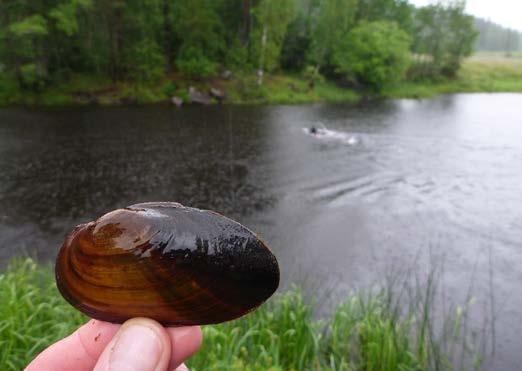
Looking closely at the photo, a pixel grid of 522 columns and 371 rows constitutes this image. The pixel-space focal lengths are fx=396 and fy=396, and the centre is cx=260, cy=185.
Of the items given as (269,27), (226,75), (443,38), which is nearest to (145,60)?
(226,75)

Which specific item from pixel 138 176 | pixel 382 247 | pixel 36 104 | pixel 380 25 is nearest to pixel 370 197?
pixel 382 247

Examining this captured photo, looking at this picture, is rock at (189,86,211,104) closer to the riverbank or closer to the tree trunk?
the riverbank

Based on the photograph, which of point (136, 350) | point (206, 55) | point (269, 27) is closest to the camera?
point (136, 350)

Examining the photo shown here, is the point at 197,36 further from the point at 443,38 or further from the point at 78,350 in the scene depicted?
the point at 443,38

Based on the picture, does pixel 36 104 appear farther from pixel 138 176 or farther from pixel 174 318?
pixel 174 318

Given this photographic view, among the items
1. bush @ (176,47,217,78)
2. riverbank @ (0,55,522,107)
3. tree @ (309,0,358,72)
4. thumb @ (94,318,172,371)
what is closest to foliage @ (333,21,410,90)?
tree @ (309,0,358,72)

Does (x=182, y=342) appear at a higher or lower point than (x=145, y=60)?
lower
